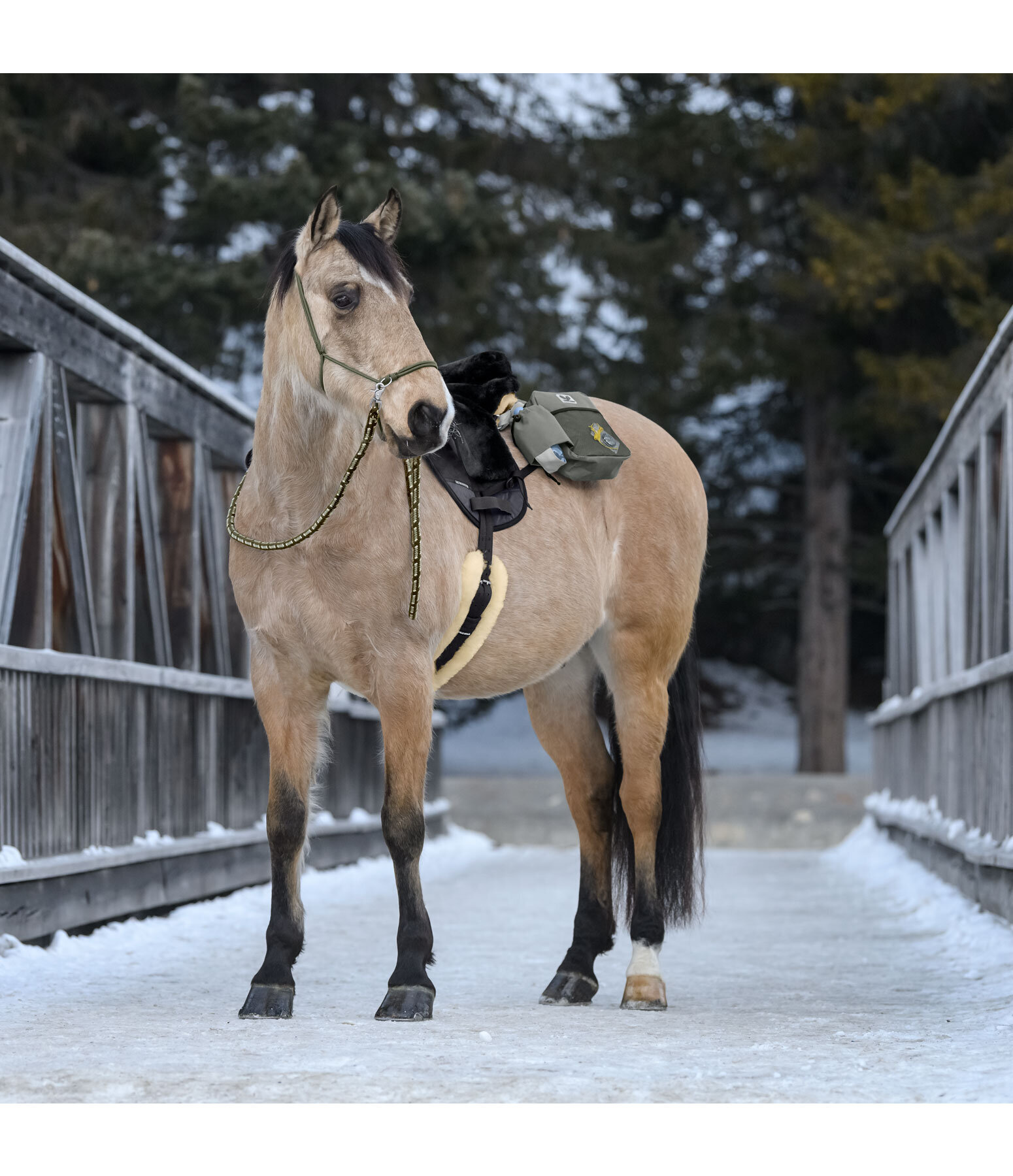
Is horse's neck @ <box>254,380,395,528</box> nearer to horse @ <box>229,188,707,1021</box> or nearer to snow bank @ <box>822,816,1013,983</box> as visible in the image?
horse @ <box>229,188,707,1021</box>

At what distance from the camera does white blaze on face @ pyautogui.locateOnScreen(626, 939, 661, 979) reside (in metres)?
4.88

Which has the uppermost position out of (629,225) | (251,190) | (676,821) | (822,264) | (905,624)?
(629,225)

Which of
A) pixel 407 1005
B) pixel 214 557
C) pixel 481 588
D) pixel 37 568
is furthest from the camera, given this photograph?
pixel 214 557

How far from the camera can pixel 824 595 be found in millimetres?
21984

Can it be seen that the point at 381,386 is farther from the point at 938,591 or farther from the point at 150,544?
the point at 938,591

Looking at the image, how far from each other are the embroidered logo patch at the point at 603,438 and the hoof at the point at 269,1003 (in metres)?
2.17

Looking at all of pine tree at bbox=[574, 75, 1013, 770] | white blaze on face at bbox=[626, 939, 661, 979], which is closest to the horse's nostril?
white blaze on face at bbox=[626, 939, 661, 979]

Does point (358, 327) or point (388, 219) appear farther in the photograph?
point (388, 219)

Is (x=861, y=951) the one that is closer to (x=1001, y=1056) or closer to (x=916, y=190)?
(x=1001, y=1056)

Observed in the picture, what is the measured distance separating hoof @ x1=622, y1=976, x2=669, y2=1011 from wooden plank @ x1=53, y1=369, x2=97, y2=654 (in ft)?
10.4

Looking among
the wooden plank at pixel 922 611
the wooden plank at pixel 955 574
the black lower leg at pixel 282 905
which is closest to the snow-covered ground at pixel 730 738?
the wooden plank at pixel 922 611

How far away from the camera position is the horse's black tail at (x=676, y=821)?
Answer: 5332mm

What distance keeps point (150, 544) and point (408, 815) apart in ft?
12.3

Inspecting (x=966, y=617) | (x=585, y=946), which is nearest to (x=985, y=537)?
(x=966, y=617)
